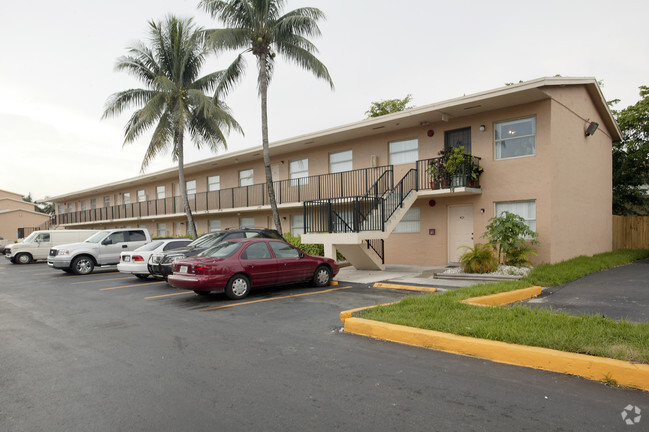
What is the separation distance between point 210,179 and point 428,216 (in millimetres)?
16834

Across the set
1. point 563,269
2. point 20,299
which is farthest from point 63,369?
point 563,269

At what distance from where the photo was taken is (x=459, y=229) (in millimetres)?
15547

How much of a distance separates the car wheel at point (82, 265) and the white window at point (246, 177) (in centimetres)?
992

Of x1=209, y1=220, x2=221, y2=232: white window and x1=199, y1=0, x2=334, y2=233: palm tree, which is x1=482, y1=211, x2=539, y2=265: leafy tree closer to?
x1=199, y1=0, x2=334, y2=233: palm tree

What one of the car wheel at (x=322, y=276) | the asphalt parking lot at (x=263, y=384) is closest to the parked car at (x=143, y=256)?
the car wheel at (x=322, y=276)

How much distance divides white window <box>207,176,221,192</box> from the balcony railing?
3.36 feet

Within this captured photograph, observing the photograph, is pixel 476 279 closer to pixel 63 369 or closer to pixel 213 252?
pixel 213 252

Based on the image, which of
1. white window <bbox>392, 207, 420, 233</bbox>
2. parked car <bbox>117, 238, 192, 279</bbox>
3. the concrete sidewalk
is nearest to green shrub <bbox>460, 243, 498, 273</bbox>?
the concrete sidewalk

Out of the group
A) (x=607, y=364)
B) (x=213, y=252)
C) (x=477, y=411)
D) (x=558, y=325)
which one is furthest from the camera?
(x=213, y=252)

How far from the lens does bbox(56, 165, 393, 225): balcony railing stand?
17.7 metres

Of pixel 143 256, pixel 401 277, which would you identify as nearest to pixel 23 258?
pixel 143 256

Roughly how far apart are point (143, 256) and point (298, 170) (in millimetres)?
9774

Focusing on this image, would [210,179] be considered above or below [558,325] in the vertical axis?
above

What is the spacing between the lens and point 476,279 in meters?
11.7
